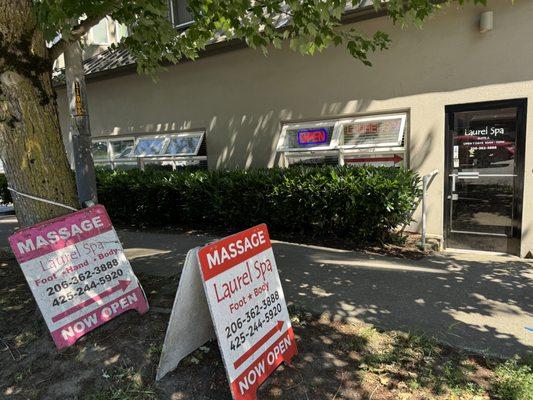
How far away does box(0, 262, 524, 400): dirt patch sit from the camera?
2641 mm

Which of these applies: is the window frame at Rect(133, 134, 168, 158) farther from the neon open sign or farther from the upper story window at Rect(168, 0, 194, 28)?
the neon open sign

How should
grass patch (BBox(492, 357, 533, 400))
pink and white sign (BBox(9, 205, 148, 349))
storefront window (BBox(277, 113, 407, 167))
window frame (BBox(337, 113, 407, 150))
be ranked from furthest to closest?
storefront window (BBox(277, 113, 407, 167)), window frame (BBox(337, 113, 407, 150)), pink and white sign (BBox(9, 205, 148, 349)), grass patch (BBox(492, 357, 533, 400))

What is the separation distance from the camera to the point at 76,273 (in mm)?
3238

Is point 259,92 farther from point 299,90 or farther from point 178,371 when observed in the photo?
point 178,371

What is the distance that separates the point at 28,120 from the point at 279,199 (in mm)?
4102

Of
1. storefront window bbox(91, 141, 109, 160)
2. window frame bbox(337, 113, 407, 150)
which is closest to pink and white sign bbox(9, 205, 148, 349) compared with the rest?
window frame bbox(337, 113, 407, 150)

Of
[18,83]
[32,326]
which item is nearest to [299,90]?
[18,83]

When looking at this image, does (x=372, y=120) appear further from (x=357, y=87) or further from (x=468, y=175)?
(x=468, y=175)

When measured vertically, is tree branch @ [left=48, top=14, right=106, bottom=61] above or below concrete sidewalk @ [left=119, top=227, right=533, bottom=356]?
above

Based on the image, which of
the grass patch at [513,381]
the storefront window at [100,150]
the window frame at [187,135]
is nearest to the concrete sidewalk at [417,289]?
the grass patch at [513,381]

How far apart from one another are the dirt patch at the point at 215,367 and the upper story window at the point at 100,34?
1125 cm

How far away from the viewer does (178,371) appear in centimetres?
281

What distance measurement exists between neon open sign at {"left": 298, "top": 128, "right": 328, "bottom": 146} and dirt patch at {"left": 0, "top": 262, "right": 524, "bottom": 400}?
4.71 m

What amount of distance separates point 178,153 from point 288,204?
4.03 m
